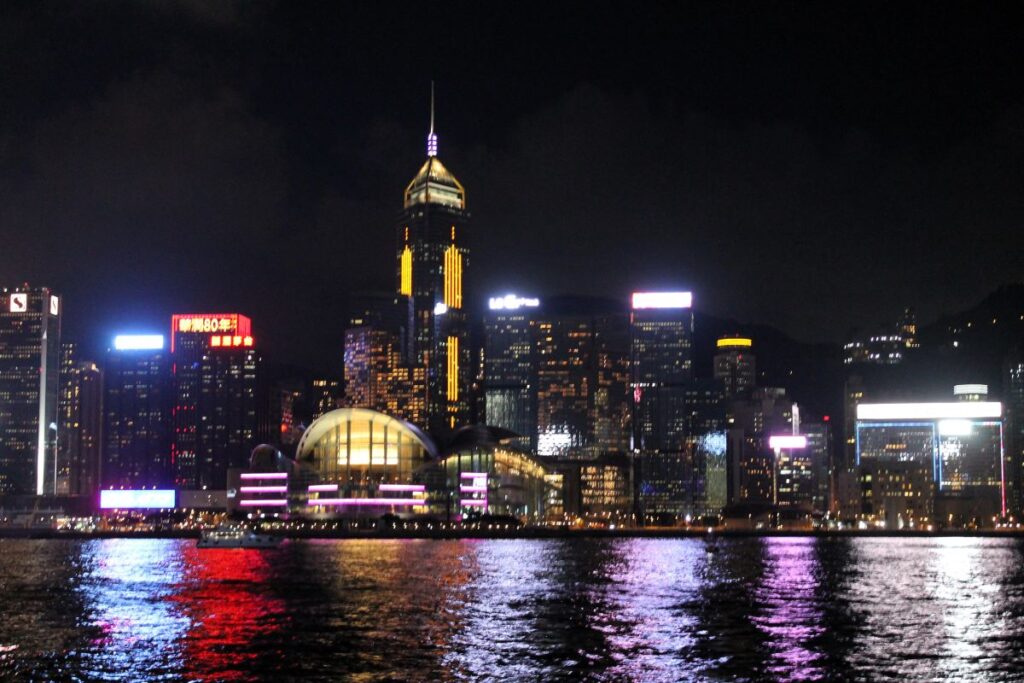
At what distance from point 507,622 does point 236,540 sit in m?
109

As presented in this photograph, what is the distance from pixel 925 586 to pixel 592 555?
180 feet

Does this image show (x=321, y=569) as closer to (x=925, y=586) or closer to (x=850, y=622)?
(x=925, y=586)

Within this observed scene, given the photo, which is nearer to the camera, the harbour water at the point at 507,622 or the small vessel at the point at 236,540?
the harbour water at the point at 507,622

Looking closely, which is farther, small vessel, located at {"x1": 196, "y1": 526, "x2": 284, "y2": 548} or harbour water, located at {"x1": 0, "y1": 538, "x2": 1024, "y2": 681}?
small vessel, located at {"x1": 196, "y1": 526, "x2": 284, "y2": 548}

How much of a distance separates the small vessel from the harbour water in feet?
155

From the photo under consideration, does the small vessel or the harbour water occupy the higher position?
the harbour water

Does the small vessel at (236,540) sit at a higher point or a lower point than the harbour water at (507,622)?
lower

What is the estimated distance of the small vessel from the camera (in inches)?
6506

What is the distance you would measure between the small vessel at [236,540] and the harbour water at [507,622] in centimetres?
4737

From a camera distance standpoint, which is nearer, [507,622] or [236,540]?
[507,622]

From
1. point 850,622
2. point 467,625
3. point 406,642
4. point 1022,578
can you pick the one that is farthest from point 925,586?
point 406,642

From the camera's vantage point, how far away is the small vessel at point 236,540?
165250 mm

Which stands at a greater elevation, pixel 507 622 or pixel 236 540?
pixel 507 622

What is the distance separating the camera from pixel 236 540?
16700 centimetres
